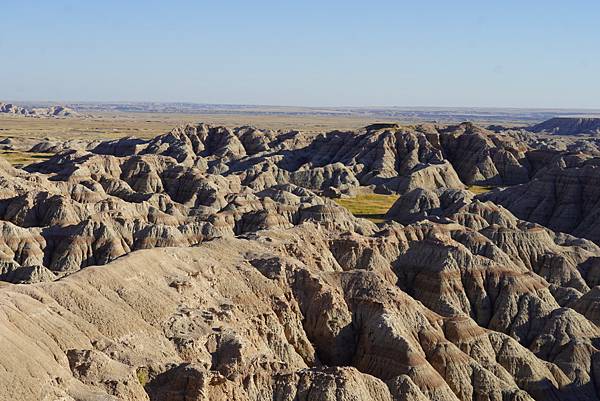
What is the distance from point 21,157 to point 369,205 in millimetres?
91573

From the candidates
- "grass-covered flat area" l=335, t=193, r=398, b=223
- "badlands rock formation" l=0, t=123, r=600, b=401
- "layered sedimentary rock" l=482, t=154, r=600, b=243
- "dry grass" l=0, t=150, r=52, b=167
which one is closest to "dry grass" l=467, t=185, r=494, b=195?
"grass-covered flat area" l=335, t=193, r=398, b=223

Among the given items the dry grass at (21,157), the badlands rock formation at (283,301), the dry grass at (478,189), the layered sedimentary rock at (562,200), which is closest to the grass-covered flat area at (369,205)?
the badlands rock formation at (283,301)

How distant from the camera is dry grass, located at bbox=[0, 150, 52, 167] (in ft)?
501

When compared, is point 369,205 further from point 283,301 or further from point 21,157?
point 21,157

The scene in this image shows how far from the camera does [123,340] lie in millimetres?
30609

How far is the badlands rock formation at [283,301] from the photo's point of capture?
2898 cm

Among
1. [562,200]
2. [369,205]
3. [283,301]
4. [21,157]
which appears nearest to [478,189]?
[369,205]

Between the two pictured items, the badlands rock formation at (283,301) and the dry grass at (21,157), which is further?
the dry grass at (21,157)

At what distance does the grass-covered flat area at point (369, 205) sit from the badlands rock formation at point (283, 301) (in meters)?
11.4

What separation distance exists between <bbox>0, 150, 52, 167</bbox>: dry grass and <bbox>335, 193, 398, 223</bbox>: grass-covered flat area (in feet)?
227

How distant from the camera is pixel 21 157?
165250 mm

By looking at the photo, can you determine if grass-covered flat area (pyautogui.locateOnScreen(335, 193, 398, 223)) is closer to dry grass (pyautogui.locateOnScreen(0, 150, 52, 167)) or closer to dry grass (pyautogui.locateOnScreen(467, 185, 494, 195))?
dry grass (pyautogui.locateOnScreen(467, 185, 494, 195))

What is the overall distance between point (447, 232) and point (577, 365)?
2188 centimetres

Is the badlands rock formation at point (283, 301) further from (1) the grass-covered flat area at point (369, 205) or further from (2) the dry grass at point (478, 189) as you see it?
(2) the dry grass at point (478, 189)
